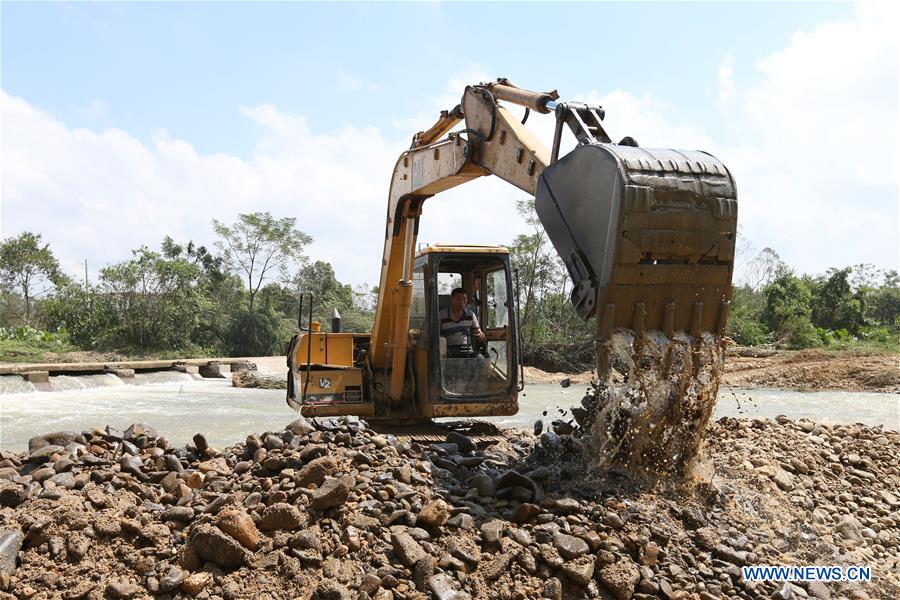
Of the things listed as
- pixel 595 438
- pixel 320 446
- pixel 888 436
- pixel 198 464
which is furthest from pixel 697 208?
pixel 888 436

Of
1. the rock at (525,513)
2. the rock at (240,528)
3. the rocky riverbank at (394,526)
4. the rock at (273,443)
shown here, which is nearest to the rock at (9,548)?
the rocky riverbank at (394,526)

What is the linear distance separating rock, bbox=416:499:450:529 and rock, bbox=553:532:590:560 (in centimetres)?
64

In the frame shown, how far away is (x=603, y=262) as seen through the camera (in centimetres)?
444

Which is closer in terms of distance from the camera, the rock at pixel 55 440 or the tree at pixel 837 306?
the rock at pixel 55 440

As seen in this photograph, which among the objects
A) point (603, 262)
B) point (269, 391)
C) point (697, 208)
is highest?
point (697, 208)

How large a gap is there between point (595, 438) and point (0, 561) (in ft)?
11.8

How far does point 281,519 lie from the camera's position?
412 centimetres

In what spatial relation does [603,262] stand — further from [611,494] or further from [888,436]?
[888,436]

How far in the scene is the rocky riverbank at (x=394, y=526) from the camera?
384cm

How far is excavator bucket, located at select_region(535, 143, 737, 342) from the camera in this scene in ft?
14.2

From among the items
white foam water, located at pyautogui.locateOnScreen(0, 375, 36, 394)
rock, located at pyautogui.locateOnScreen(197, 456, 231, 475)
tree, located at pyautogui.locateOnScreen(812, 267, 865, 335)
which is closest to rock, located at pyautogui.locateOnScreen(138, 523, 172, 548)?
rock, located at pyautogui.locateOnScreen(197, 456, 231, 475)

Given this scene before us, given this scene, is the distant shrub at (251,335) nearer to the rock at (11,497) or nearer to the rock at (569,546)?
the rock at (11,497)

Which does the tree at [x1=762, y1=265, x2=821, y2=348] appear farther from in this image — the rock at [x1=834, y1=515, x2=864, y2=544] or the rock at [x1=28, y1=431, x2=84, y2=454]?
the rock at [x1=28, y1=431, x2=84, y2=454]

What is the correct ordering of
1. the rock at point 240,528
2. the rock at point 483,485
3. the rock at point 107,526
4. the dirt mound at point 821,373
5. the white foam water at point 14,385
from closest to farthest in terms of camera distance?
the rock at point 240,528 < the rock at point 107,526 < the rock at point 483,485 < the white foam water at point 14,385 < the dirt mound at point 821,373
